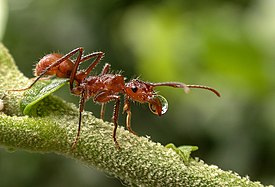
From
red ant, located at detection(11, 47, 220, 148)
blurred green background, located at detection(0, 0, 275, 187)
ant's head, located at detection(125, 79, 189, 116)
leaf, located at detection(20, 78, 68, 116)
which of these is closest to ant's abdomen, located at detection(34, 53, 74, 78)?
red ant, located at detection(11, 47, 220, 148)

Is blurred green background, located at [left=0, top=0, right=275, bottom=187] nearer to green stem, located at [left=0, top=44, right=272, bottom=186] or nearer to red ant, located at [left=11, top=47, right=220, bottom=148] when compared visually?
red ant, located at [left=11, top=47, right=220, bottom=148]

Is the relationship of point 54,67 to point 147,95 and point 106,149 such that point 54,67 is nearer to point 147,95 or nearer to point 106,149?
Result: point 147,95

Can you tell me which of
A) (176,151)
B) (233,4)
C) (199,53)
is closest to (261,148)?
Answer: (199,53)

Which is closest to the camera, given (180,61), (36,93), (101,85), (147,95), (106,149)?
(106,149)

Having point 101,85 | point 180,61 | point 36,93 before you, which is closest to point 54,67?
point 101,85

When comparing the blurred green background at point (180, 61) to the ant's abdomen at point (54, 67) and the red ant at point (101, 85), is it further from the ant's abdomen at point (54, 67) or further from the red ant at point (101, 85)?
the ant's abdomen at point (54, 67)

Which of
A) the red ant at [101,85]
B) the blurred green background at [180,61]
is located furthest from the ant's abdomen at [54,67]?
the blurred green background at [180,61]

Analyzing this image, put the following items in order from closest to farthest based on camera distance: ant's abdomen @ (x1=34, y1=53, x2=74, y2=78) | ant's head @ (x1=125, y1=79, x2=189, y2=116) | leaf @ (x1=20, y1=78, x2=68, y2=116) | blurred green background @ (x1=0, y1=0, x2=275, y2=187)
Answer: leaf @ (x1=20, y1=78, x2=68, y2=116)
ant's head @ (x1=125, y1=79, x2=189, y2=116)
ant's abdomen @ (x1=34, y1=53, x2=74, y2=78)
blurred green background @ (x1=0, y1=0, x2=275, y2=187)
